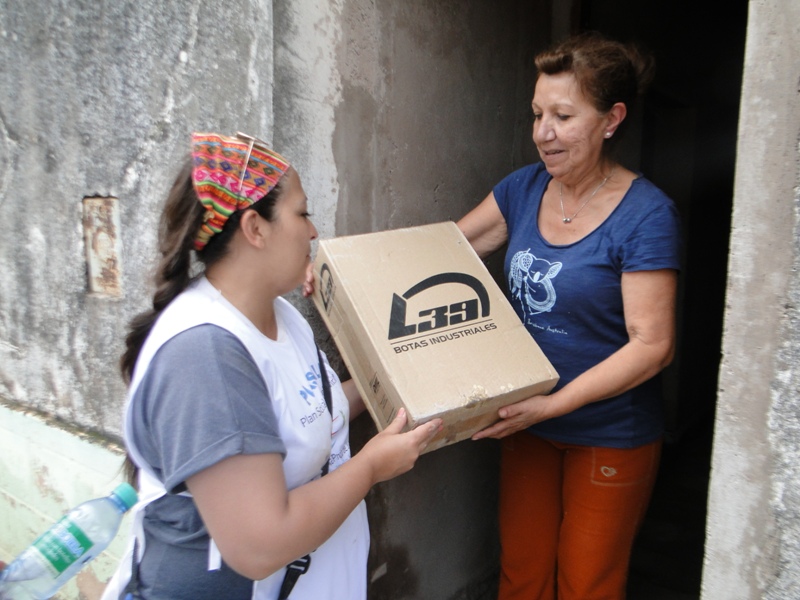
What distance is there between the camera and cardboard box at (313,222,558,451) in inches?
57.2

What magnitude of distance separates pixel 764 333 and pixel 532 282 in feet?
2.42

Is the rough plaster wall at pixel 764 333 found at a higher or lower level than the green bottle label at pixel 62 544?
higher

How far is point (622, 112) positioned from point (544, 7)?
1.21 m

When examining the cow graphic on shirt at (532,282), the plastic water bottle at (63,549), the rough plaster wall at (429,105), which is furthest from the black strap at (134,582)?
the cow graphic on shirt at (532,282)

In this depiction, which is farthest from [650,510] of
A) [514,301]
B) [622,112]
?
[622,112]

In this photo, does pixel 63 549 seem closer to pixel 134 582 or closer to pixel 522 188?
pixel 134 582

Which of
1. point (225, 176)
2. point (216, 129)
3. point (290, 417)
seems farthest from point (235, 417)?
point (216, 129)

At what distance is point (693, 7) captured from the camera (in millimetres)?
4156

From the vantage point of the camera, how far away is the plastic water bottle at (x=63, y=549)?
1315 millimetres

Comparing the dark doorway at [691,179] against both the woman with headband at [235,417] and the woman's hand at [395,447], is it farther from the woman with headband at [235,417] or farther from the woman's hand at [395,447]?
the woman with headband at [235,417]

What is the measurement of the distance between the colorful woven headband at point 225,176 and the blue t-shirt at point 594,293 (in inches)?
34.2

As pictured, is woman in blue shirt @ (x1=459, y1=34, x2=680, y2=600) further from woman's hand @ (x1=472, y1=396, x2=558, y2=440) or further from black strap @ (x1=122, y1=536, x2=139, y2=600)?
black strap @ (x1=122, y1=536, x2=139, y2=600)

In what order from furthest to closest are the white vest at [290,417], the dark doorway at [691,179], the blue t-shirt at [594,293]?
the dark doorway at [691,179] < the blue t-shirt at [594,293] < the white vest at [290,417]

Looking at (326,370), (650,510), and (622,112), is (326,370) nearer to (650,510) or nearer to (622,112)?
(622,112)
